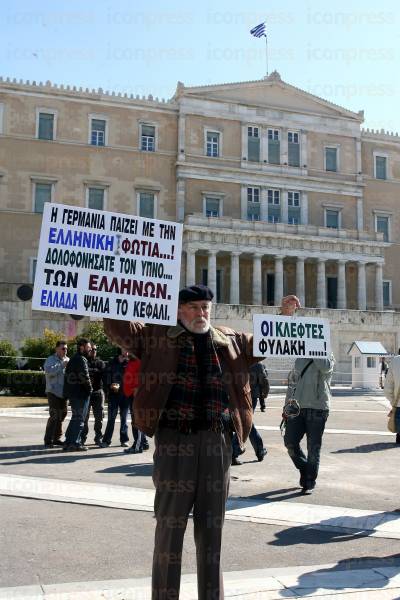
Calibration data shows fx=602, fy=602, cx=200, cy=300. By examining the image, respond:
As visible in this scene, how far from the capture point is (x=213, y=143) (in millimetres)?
46219

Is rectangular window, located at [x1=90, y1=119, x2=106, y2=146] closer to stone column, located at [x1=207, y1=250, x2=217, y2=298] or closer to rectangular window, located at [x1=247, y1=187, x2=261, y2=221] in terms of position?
rectangular window, located at [x1=247, y1=187, x2=261, y2=221]

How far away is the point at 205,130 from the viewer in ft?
150

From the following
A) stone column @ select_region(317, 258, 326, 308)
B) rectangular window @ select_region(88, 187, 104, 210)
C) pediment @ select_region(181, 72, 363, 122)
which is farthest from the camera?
pediment @ select_region(181, 72, 363, 122)

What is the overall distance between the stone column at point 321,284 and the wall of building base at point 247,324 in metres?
9.23

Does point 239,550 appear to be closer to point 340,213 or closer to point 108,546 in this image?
point 108,546

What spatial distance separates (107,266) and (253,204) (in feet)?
139

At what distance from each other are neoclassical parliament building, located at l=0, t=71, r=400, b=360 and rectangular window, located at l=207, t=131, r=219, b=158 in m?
0.08

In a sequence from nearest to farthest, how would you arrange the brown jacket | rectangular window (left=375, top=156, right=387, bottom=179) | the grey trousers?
the grey trousers
the brown jacket
rectangular window (left=375, top=156, right=387, bottom=179)

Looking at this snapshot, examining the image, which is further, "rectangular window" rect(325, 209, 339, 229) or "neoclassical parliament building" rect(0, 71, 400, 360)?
"rectangular window" rect(325, 209, 339, 229)

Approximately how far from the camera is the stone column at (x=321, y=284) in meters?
44.2

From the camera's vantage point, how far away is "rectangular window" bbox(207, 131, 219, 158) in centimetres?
4606

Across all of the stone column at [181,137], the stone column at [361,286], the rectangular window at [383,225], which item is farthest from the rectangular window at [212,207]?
the rectangular window at [383,225]

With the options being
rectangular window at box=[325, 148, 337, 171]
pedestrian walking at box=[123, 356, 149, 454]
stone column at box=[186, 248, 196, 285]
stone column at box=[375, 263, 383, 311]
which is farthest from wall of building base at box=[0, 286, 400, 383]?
pedestrian walking at box=[123, 356, 149, 454]

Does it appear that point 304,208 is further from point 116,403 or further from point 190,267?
point 116,403
